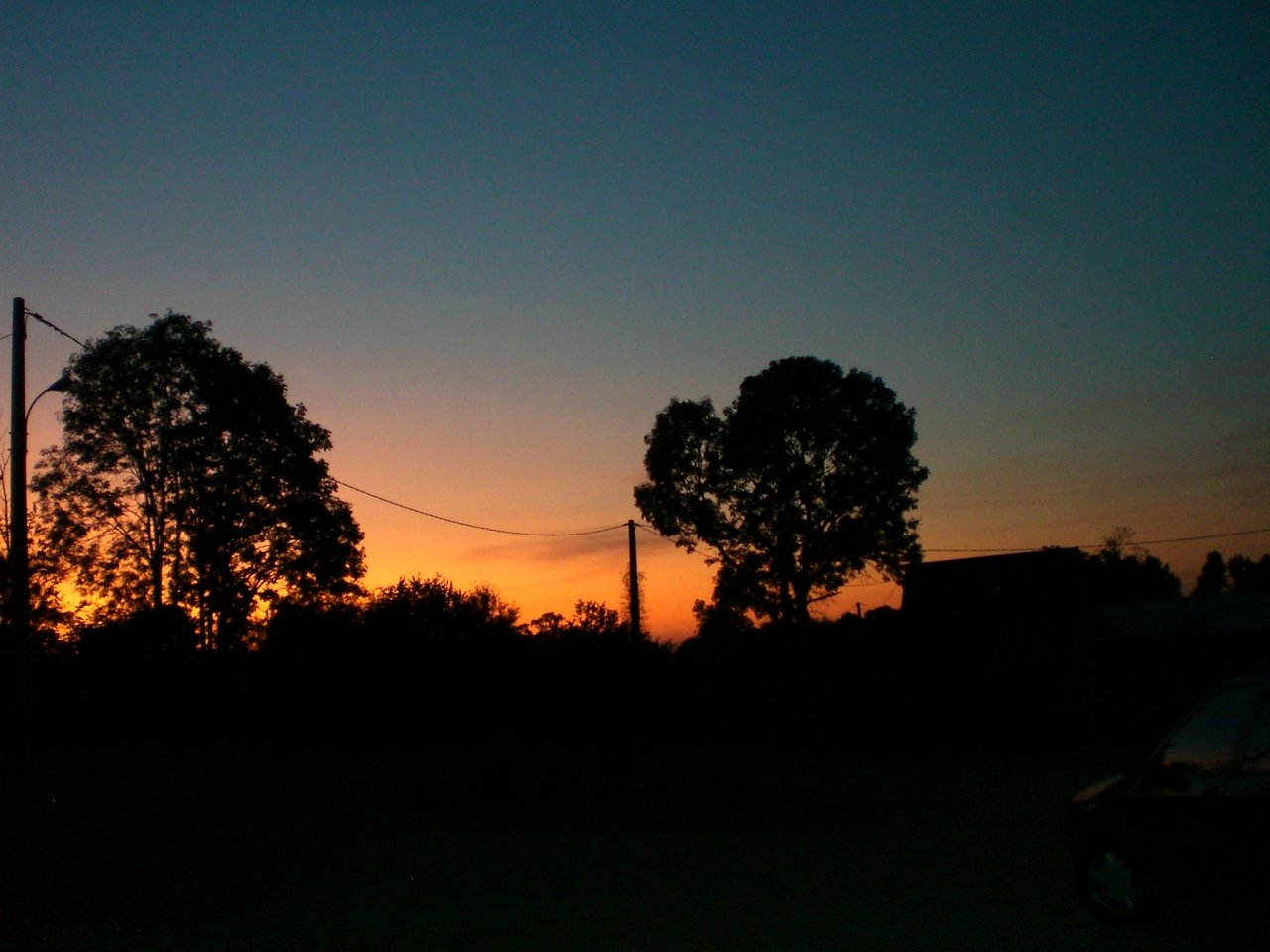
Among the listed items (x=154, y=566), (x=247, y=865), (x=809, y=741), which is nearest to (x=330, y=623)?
(x=154, y=566)

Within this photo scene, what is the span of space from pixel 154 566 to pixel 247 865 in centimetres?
2646

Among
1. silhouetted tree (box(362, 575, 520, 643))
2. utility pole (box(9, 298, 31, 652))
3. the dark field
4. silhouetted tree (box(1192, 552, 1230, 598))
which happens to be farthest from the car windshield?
silhouetted tree (box(1192, 552, 1230, 598))

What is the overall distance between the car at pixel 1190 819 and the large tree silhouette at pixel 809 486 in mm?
32180

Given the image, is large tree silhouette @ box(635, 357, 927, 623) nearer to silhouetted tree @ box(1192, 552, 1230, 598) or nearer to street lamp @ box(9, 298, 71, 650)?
street lamp @ box(9, 298, 71, 650)

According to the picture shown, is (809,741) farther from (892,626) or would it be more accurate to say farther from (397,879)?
(397,879)

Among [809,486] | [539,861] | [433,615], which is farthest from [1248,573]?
[539,861]

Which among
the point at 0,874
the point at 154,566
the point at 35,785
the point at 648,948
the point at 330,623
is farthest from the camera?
the point at 154,566

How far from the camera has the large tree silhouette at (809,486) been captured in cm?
4031

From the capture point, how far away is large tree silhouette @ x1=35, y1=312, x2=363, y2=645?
35.1m

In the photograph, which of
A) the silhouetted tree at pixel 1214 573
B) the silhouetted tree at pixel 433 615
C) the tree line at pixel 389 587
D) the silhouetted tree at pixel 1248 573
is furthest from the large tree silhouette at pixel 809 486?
the silhouetted tree at pixel 1214 573

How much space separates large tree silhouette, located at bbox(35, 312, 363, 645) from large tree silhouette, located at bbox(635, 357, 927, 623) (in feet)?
48.0

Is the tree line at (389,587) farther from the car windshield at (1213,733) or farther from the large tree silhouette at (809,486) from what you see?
the car windshield at (1213,733)

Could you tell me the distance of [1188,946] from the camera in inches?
288

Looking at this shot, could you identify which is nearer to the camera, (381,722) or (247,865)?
(247,865)
